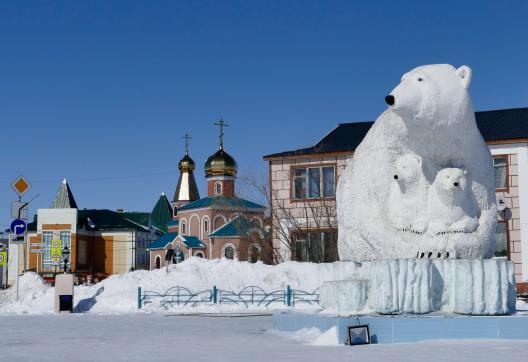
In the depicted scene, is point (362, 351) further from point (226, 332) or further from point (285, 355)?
point (226, 332)

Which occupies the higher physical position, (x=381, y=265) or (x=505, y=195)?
(x=505, y=195)

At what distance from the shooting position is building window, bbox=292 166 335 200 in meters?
31.0

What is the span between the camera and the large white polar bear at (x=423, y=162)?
10672 millimetres

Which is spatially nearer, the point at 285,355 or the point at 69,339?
the point at 285,355

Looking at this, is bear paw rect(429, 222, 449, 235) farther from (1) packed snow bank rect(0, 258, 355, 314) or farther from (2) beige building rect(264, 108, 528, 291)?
(2) beige building rect(264, 108, 528, 291)

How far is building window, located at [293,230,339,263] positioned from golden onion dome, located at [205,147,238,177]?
2763 centimetres

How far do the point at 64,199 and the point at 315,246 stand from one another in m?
41.6

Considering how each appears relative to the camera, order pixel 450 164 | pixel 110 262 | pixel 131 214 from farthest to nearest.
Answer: pixel 131 214 < pixel 110 262 < pixel 450 164

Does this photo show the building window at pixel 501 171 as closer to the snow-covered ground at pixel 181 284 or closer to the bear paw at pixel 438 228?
the snow-covered ground at pixel 181 284

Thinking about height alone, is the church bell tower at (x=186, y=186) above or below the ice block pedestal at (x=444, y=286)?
above

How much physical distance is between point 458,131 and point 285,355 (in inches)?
175

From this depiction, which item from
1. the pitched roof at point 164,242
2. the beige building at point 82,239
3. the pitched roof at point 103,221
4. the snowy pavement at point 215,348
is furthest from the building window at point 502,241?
the pitched roof at point 103,221

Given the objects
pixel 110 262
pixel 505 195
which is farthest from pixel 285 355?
pixel 110 262

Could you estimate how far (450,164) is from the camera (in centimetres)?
1129
